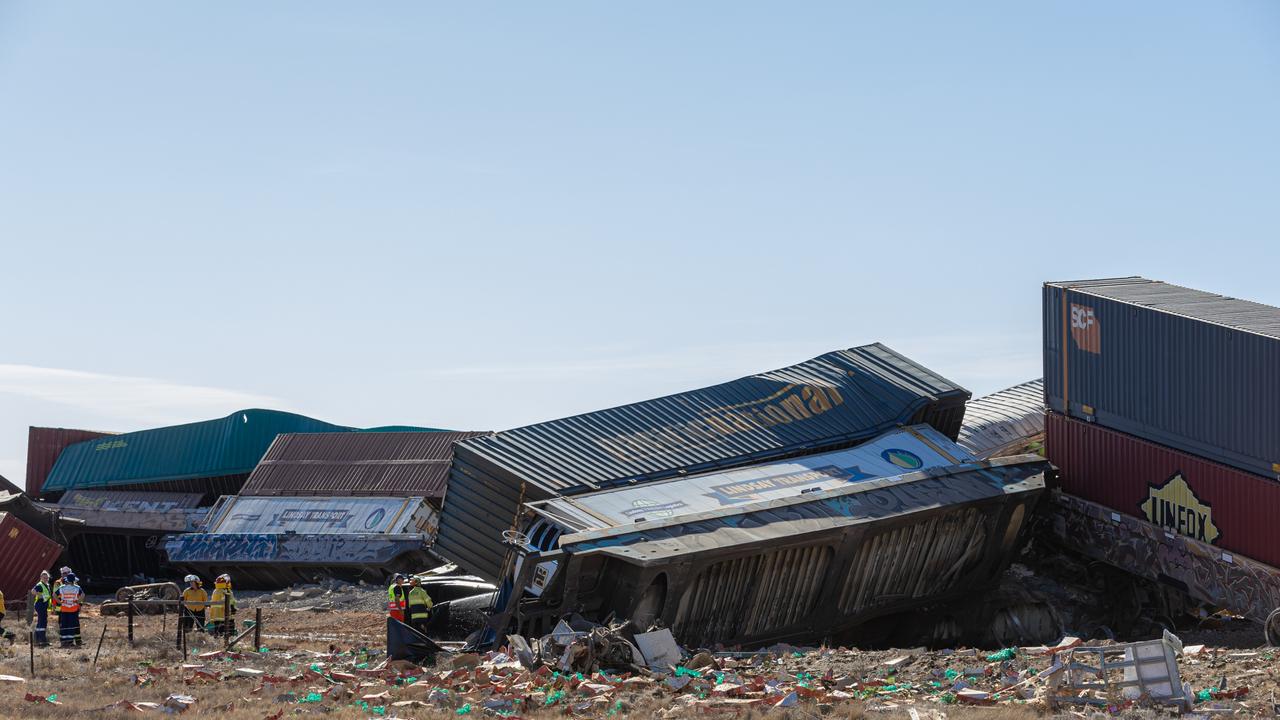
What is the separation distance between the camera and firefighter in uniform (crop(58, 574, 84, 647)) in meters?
23.4

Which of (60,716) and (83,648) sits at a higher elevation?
(60,716)

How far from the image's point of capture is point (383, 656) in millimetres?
21297

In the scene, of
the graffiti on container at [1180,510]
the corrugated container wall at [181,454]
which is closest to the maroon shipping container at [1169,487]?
the graffiti on container at [1180,510]

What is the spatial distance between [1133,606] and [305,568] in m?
20.3

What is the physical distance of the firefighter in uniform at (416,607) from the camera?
21.2 metres

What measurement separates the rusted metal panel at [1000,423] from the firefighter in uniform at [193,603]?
18071mm

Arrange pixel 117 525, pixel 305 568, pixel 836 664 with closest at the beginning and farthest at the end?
pixel 836 664 < pixel 305 568 < pixel 117 525

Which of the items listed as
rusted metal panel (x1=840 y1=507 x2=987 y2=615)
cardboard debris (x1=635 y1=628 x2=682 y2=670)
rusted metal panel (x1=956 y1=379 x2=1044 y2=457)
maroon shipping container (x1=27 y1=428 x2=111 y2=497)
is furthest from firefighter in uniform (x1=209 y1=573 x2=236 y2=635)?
maroon shipping container (x1=27 y1=428 x2=111 y2=497)

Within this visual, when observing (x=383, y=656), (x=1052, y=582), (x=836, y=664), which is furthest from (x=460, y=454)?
(x=1052, y=582)

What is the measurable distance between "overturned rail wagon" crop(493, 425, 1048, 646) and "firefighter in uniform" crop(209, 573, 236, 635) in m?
5.26

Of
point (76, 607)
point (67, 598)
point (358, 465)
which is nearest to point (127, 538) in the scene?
point (358, 465)

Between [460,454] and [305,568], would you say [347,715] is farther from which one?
[305,568]

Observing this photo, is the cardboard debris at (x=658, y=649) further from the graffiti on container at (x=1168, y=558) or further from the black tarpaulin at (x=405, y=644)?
the graffiti on container at (x=1168, y=558)

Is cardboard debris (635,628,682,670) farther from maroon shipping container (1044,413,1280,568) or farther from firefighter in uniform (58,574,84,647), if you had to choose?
maroon shipping container (1044,413,1280,568)
